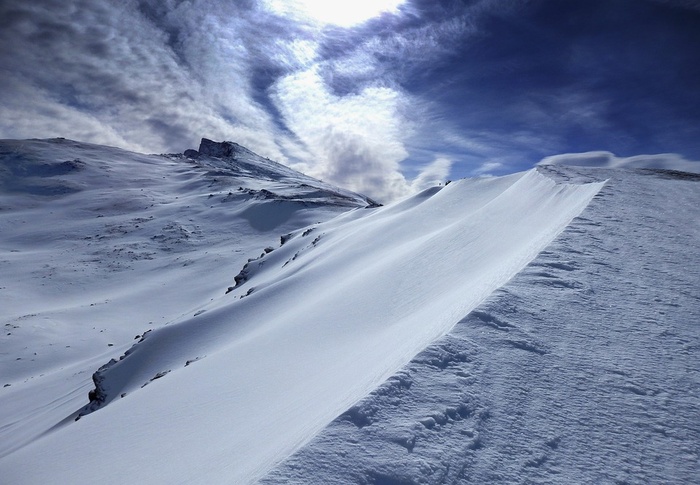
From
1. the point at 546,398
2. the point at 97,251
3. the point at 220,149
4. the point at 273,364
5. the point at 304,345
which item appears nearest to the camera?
the point at 546,398

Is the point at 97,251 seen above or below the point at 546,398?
above

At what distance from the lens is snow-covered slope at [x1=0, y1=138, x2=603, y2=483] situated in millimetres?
2855

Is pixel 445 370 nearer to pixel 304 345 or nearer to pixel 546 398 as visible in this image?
pixel 546 398

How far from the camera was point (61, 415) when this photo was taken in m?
9.06

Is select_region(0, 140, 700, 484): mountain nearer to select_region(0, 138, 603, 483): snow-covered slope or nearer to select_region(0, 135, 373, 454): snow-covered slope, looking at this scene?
select_region(0, 138, 603, 483): snow-covered slope

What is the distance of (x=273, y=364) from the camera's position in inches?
179

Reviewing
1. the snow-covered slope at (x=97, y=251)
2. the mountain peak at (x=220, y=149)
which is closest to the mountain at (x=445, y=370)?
the snow-covered slope at (x=97, y=251)

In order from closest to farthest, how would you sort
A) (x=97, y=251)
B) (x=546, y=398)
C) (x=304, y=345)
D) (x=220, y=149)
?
(x=546, y=398) < (x=304, y=345) < (x=97, y=251) < (x=220, y=149)

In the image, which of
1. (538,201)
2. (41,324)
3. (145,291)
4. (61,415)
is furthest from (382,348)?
(145,291)

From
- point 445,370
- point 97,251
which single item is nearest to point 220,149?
point 97,251

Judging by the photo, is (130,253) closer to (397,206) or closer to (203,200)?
(203,200)

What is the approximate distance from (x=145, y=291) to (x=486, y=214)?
17879mm

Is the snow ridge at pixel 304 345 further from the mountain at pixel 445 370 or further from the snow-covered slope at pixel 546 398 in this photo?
the snow-covered slope at pixel 546 398

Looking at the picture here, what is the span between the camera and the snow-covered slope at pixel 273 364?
2.86 m
